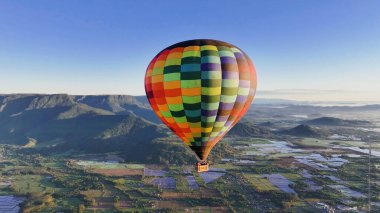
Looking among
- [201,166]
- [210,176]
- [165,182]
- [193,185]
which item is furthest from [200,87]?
[210,176]

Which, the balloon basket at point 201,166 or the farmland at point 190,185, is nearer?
the balloon basket at point 201,166

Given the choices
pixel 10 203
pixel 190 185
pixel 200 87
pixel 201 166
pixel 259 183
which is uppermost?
pixel 200 87

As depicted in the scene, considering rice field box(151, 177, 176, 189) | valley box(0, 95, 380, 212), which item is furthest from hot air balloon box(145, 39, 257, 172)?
rice field box(151, 177, 176, 189)

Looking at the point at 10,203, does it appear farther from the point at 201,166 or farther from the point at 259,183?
the point at 201,166

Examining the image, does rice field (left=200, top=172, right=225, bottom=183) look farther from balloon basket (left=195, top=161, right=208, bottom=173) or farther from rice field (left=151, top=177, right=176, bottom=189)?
balloon basket (left=195, top=161, right=208, bottom=173)

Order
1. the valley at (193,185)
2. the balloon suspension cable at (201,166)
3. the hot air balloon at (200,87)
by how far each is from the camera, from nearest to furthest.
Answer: the hot air balloon at (200,87) → the balloon suspension cable at (201,166) → the valley at (193,185)

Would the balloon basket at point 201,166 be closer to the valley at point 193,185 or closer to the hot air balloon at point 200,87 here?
the hot air balloon at point 200,87

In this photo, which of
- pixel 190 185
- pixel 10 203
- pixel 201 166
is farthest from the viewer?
pixel 190 185

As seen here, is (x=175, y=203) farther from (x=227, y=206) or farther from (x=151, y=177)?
(x=151, y=177)

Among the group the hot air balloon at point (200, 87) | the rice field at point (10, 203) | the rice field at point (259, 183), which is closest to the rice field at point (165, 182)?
the rice field at point (259, 183)
